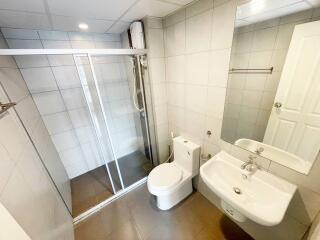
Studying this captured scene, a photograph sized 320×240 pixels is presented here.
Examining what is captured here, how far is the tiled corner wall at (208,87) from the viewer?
1.02m

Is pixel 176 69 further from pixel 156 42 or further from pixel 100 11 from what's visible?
pixel 100 11

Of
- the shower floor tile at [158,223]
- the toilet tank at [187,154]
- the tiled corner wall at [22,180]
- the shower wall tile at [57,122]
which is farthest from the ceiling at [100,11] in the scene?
the shower floor tile at [158,223]

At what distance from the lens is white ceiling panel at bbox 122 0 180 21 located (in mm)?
1220

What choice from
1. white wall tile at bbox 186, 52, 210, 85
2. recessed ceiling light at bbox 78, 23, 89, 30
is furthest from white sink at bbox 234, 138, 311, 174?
recessed ceiling light at bbox 78, 23, 89, 30

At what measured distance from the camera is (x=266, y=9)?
0.97 metres

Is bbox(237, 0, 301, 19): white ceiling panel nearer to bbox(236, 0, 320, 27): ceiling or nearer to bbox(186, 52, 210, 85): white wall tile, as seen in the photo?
bbox(236, 0, 320, 27): ceiling

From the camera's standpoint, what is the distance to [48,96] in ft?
6.12

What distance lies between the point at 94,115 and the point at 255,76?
5.41 ft

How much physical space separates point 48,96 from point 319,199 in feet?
9.13

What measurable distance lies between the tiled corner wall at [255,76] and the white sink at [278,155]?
53 mm

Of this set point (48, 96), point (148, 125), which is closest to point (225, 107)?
point (148, 125)

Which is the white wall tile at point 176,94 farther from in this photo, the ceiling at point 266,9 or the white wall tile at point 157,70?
the ceiling at point 266,9

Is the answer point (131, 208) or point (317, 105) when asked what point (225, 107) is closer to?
point (317, 105)

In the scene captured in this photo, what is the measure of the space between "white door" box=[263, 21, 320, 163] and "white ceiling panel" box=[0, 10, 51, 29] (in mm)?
2018
